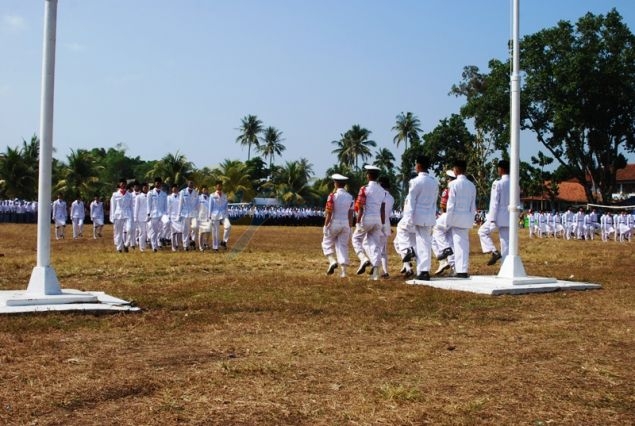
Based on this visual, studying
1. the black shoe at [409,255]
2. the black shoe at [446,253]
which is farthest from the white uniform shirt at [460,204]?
the black shoe at [409,255]

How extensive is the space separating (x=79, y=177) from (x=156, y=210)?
5125 cm

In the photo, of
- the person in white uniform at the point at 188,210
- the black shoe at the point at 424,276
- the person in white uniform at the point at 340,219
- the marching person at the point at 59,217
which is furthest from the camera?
the marching person at the point at 59,217

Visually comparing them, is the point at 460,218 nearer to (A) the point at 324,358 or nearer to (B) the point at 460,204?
(B) the point at 460,204

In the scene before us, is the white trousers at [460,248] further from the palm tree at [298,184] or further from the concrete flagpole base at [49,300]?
the palm tree at [298,184]

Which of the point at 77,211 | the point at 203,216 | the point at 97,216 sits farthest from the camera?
the point at 97,216

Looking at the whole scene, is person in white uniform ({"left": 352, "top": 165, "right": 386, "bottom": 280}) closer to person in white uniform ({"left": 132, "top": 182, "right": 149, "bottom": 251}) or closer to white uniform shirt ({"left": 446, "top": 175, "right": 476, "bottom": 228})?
white uniform shirt ({"left": 446, "top": 175, "right": 476, "bottom": 228})

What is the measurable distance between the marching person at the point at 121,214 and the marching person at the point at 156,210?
613 mm

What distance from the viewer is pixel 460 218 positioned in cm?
1203

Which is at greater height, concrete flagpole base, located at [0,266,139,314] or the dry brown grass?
concrete flagpole base, located at [0,266,139,314]

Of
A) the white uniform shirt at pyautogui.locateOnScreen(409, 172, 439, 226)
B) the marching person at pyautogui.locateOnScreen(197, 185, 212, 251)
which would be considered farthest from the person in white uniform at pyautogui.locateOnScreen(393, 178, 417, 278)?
the marching person at pyautogui.locateOnScreen(197, 185, 212, 251)

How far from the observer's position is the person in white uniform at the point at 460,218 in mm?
12055

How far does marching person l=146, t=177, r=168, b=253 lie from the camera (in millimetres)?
21625

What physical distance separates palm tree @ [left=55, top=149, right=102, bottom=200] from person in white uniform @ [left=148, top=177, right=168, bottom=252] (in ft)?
159

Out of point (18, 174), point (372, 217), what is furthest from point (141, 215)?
point (18, 174)
